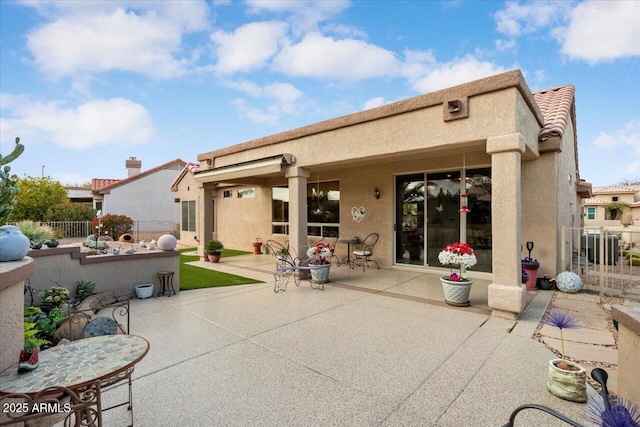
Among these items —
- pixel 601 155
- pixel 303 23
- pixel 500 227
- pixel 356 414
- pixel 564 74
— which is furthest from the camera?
pixel 601 155

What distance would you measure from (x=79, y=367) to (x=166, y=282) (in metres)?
5.21

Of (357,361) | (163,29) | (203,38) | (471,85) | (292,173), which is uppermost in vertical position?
(203,38)

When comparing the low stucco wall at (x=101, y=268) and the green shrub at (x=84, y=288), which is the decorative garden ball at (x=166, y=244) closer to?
the low stucco wall at (x=101, y=268)

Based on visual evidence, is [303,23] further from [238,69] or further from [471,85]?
[471,85]

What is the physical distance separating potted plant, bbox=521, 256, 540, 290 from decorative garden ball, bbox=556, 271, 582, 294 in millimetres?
505

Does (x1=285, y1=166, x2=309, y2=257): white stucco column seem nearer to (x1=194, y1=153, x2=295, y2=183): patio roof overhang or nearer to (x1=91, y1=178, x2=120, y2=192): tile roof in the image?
(x1=194, y1=153, x2=295, y2=183): patio roof overhang

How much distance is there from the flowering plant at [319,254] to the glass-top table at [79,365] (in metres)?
5.46

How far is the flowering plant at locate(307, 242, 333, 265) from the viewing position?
26.7 ft

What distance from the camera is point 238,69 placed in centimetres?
1260

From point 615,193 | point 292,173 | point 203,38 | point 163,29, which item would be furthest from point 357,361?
point 615,193

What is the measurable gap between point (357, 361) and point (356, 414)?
1034 mm

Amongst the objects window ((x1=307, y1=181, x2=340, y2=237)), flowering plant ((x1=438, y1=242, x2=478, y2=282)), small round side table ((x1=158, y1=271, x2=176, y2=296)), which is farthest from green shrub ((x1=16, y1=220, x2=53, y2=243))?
flowering plant ((x1=438, y1=242, x2=478, y2=282))

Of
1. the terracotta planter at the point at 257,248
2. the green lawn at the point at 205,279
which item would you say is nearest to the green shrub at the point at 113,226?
the terracotta planter at the point at 257,248

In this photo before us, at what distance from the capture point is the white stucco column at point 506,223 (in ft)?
17.2
